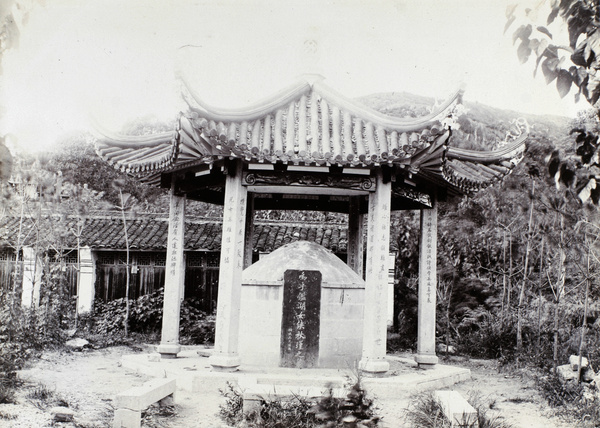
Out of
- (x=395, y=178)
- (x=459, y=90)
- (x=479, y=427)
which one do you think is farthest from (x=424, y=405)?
(x=459, y=90)

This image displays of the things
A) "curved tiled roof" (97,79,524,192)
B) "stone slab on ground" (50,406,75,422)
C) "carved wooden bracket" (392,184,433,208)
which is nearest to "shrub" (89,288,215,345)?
"curved tiled roof" (97,79,524,192)

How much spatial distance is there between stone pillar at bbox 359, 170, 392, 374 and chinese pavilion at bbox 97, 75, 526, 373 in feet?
0.05

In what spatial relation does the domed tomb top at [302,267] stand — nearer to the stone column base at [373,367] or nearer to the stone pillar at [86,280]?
the stone column base at [373,367]

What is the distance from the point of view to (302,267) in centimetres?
897

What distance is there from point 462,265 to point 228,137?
35.6 feet

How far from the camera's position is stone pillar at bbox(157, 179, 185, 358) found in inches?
372

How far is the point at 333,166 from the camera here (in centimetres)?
838

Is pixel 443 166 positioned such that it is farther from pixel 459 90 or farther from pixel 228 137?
pixel 228 137

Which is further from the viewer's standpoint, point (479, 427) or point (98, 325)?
point (98, 325)

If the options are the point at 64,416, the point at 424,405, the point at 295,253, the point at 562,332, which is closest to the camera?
the point at 64,416

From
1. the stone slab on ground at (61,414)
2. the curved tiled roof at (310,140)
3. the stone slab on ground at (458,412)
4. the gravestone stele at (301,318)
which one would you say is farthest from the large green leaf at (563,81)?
the gravestone stele at (301,318)

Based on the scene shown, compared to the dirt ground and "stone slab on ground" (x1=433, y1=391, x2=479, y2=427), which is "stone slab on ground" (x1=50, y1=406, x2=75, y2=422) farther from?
"stone slab on ground" (x1=433, y1=391, x2=479, y2=427)

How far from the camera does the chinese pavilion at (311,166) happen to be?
7867 mm

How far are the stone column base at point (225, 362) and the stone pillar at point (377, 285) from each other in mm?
1774
